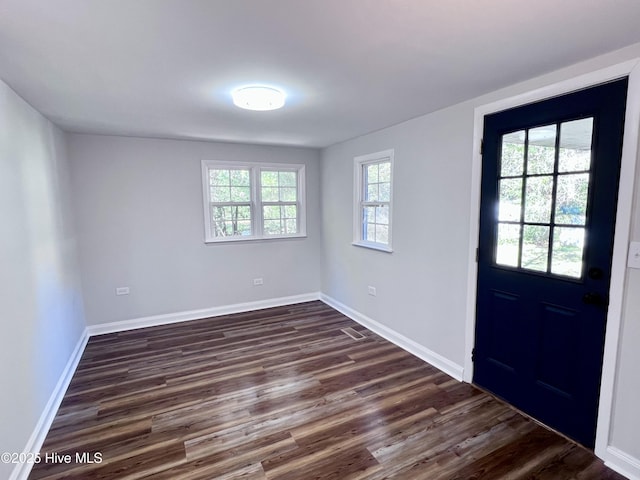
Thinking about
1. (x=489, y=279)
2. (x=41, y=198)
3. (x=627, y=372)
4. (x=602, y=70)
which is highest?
(x=602, y=70)

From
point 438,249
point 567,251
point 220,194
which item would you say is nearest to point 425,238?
point 438,249

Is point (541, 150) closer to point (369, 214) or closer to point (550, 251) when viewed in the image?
point (550, 251)

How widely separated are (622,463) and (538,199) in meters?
1.62

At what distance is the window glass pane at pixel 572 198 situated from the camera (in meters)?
1.98

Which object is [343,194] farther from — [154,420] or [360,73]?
[154,420]

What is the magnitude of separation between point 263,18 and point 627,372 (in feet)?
8.79

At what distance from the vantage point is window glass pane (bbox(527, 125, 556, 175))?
2129 mm

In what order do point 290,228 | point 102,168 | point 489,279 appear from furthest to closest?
point 290,228 → point 102,168 → point 489,279

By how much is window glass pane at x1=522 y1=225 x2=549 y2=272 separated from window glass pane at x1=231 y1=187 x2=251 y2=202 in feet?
11.4

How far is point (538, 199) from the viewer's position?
7.29ft

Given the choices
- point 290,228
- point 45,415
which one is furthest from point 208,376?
point 290,228

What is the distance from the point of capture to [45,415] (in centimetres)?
226

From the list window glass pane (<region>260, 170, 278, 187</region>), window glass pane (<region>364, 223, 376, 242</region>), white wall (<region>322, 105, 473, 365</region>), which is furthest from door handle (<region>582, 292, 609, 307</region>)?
window glass pane (<region>260, 170, 278, 187</region>)

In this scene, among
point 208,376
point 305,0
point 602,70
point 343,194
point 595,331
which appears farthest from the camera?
point 343,194
